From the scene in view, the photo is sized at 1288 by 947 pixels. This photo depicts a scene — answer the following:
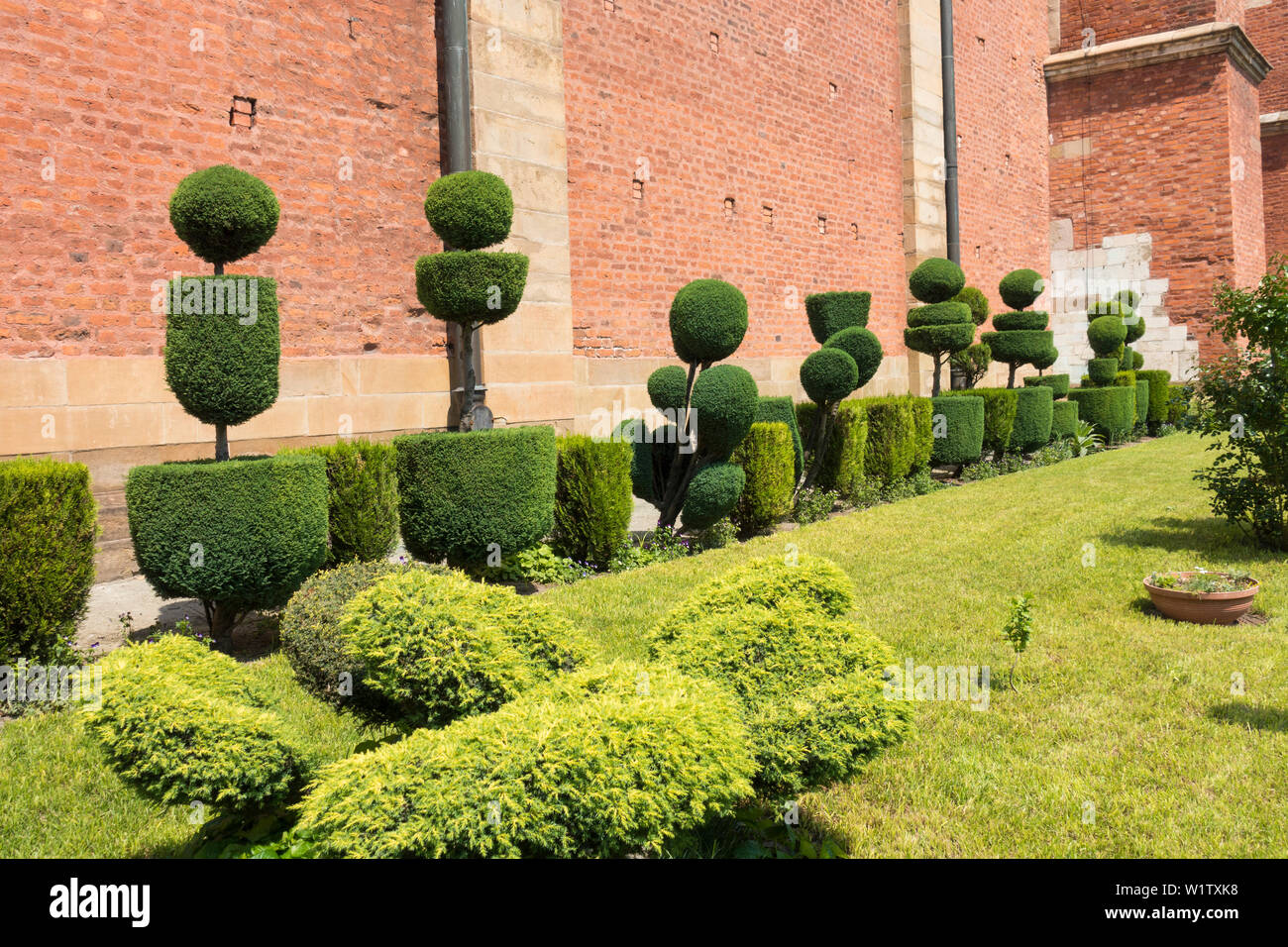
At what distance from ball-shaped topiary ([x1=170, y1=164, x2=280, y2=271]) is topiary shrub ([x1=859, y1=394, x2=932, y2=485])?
732cm

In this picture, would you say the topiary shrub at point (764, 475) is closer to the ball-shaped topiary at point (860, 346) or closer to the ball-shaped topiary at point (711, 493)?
the ball-shaped topiary at point (711, 493)

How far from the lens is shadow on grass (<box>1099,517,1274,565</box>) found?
23.6 feet

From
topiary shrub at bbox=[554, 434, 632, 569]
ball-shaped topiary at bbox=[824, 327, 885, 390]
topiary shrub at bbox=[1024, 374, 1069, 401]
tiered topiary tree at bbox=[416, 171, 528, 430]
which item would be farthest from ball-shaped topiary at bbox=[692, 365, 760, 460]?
topiary shrub at bbox=[1024, 374, 1069, 401]

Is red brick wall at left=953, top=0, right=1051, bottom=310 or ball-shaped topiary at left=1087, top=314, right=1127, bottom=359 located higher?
red brick wall at left=953, top=0, right=1051, bottom=310

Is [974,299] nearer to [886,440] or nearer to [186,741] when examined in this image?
[886,440]

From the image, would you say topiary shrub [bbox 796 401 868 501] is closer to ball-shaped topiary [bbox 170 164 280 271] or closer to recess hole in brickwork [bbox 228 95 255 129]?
recess hole in brickwork [bbox 228 95 255 129]

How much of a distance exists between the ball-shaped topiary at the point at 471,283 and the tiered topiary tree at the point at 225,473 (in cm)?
134

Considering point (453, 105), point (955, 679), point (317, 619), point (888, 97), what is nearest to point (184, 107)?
point (453, 105)

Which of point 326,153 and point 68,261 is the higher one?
point 326,153

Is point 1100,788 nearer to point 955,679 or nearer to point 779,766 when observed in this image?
point 955,679

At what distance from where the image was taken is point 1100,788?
341cm
